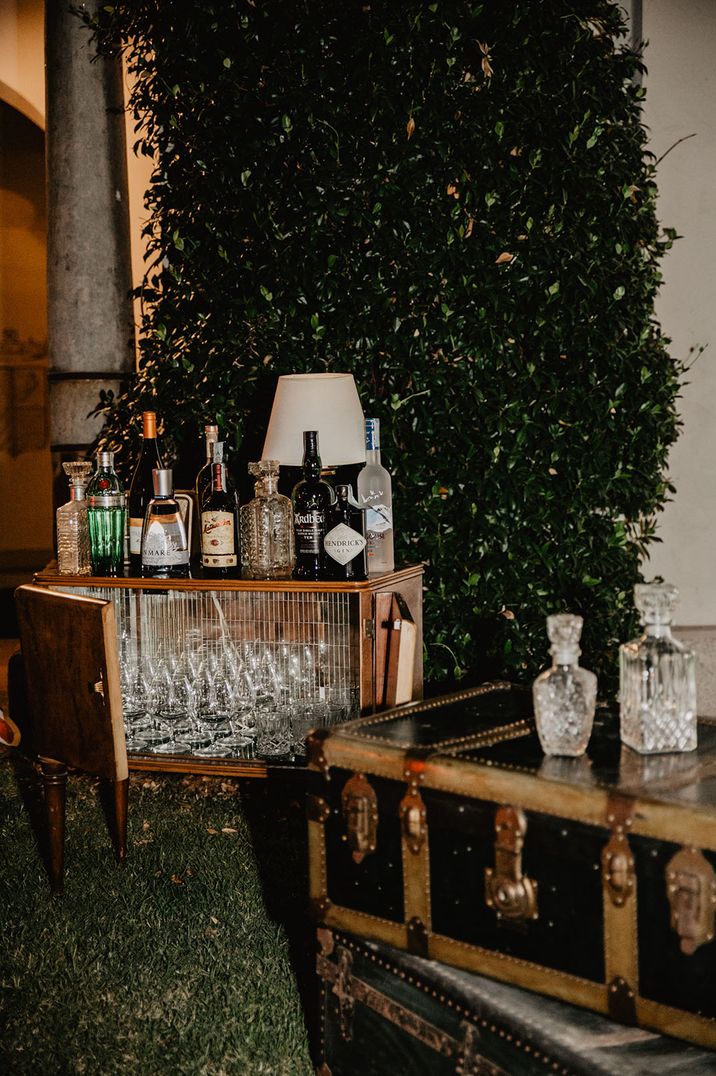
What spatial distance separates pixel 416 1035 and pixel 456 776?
458 millimetres

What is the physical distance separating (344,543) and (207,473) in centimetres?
59

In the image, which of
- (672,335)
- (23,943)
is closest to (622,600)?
(672,335)

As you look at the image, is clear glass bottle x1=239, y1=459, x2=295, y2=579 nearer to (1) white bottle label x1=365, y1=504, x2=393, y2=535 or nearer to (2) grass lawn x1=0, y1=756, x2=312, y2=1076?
(1) white bottle label x1=365, y1=504, x2=393, y2=535

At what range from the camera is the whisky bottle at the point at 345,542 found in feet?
9.82

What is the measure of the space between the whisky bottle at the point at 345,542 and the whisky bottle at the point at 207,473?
0.44 metres

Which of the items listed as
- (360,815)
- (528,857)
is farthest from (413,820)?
(528,857)

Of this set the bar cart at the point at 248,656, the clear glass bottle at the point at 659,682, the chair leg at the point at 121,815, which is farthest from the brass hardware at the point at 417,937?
the chair leg at the point at 121,815

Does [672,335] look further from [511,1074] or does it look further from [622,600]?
[511,1074]

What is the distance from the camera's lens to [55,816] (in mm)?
3051

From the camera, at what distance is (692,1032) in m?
1.52

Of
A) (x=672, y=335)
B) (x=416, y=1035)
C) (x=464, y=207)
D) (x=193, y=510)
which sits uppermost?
(x=464, y=207)

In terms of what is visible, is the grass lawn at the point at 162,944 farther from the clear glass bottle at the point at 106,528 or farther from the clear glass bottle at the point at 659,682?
the clear glass bottle at the point at 659,682

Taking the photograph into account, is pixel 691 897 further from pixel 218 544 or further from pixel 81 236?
pixel 81 236

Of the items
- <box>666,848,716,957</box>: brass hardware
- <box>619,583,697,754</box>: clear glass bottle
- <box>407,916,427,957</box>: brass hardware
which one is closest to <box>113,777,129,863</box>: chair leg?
<box>407,916,427,957</box>: brass hardware
